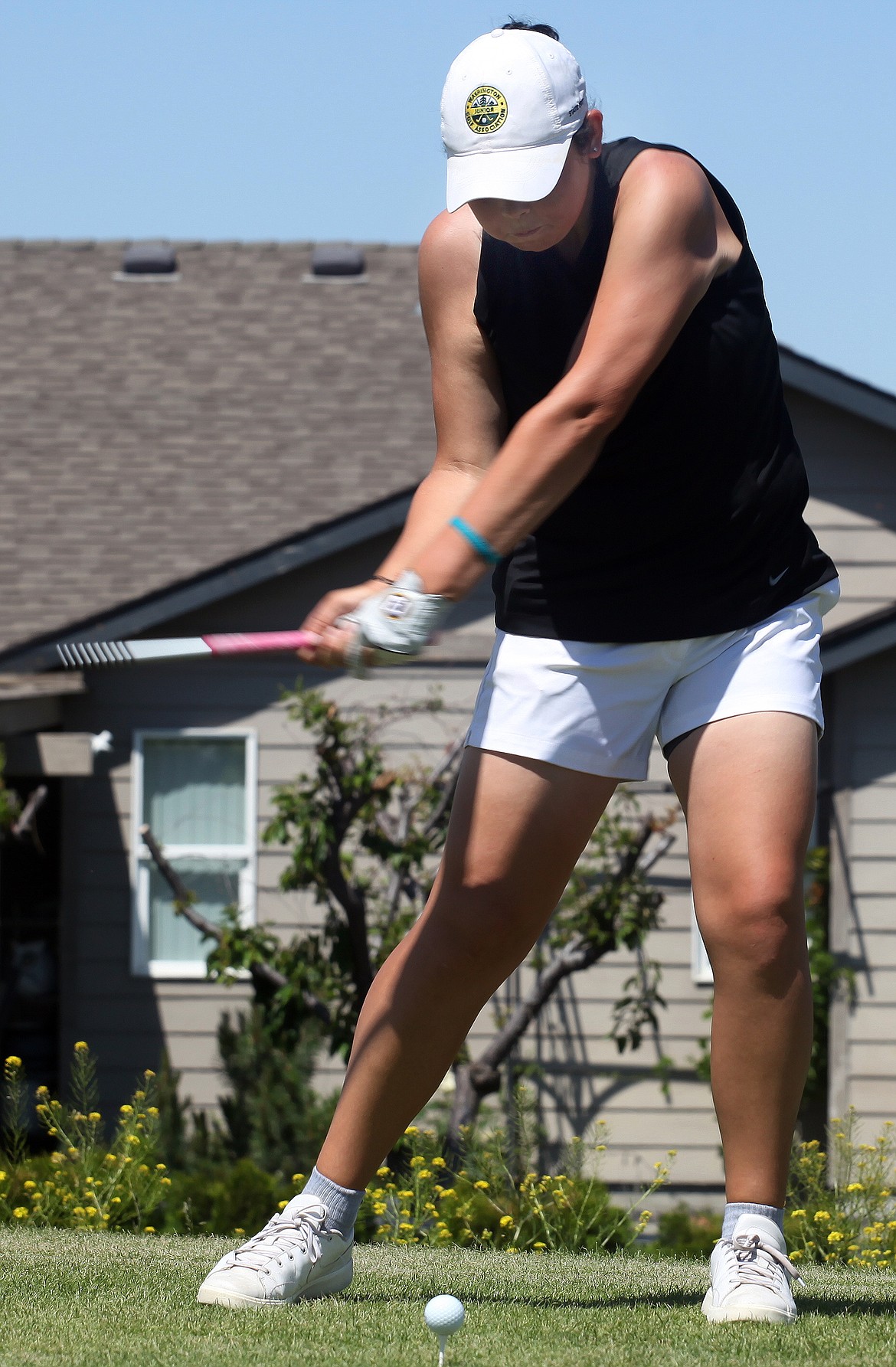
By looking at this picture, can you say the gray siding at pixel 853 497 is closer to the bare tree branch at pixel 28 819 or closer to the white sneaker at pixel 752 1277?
the bare tree branch at pixel 28 819

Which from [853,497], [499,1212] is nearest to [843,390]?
[853,497]

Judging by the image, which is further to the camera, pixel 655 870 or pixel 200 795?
pixel 200 795

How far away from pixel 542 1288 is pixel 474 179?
1877 mm

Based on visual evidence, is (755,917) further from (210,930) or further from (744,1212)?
(210,930)

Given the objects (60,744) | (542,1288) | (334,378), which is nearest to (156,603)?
(60,744)

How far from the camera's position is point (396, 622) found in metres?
2.36

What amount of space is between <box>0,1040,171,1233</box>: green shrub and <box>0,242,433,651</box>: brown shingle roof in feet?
16.0

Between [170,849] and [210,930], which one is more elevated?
[210,930]

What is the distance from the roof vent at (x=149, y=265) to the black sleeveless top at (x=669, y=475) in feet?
39.7

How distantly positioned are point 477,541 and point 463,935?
2.17 feet

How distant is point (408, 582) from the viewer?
2.40m

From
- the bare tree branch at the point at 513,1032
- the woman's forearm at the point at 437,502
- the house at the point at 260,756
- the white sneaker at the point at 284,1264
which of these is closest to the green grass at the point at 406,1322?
the white sneaker at the point at 284,1264

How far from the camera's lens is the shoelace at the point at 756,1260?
2514mm

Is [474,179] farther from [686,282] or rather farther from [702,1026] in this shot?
[702,1026]
